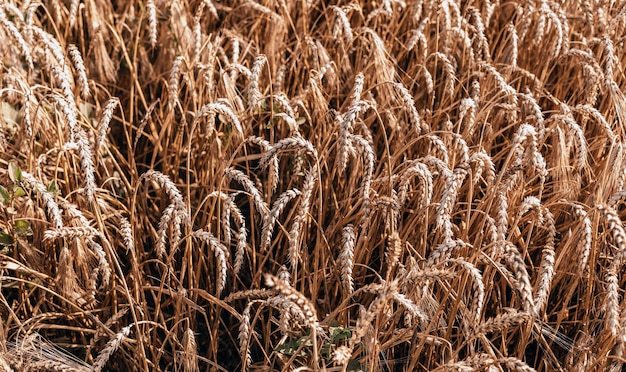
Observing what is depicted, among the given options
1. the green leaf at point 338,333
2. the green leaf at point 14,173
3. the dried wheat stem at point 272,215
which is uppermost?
the dried wheat stem at point 272,215

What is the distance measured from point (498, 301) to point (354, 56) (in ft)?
3.28

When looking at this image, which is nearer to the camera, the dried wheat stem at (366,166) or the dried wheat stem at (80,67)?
the dried wheat stem at (366,166)

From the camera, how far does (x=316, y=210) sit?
1.82 metres

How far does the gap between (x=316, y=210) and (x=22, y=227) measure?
667 mm

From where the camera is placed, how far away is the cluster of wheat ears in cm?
136

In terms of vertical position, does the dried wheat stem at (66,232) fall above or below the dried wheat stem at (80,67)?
below

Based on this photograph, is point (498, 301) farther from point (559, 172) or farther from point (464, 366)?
point (464, 366)

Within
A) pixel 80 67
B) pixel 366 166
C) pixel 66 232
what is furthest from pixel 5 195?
pixel 366 166

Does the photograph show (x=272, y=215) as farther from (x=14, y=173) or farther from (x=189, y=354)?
(x=14, y=173)

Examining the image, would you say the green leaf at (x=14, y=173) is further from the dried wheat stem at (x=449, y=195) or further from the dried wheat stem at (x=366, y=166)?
the dried wheat stem at (x=449, y=195)

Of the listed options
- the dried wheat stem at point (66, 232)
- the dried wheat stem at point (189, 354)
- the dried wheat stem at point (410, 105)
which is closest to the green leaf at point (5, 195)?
Result: the dried wheat stem at point (66, 232)

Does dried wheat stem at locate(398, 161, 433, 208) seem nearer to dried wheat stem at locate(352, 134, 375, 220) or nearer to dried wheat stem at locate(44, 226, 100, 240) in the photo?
dried wheat stem at locate(352, 134, 375, 220)

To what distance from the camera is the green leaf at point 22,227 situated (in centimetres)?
162

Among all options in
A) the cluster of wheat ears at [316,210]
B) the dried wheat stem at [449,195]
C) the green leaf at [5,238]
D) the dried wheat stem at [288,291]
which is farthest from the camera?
the green leaf at [5,238]
